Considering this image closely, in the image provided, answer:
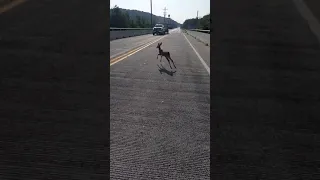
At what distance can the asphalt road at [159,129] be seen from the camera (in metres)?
4.14
